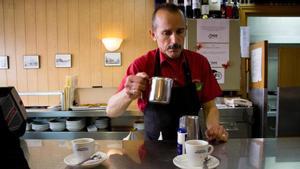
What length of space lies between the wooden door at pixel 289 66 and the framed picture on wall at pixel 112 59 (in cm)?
207

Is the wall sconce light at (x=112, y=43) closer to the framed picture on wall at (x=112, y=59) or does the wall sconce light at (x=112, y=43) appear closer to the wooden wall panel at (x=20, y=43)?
the framed picture on wall at (x=112, y=59)

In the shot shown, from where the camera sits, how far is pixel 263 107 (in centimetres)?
262

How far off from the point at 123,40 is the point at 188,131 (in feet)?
7.93

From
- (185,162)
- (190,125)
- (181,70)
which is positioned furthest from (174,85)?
(185,162)

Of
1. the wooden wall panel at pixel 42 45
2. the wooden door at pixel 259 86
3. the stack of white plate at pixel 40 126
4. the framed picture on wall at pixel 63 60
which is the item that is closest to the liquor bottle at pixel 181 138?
the wooden door at pixel 259 86

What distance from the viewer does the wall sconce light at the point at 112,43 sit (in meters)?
3.21

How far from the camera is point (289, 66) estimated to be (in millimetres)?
3461

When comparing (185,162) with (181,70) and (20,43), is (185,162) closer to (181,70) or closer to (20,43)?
(181,70)

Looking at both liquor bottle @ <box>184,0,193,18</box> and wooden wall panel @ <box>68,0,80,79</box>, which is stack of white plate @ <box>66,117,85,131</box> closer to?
wooden wall panel @ <box>68,0,80,79</box>

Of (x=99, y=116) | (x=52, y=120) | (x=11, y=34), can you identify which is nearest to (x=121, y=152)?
(x=99, y=116)

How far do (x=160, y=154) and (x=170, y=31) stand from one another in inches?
23.3

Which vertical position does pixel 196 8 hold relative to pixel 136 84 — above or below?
above

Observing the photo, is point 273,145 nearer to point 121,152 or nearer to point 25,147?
point 121,152

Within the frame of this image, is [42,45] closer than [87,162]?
No
